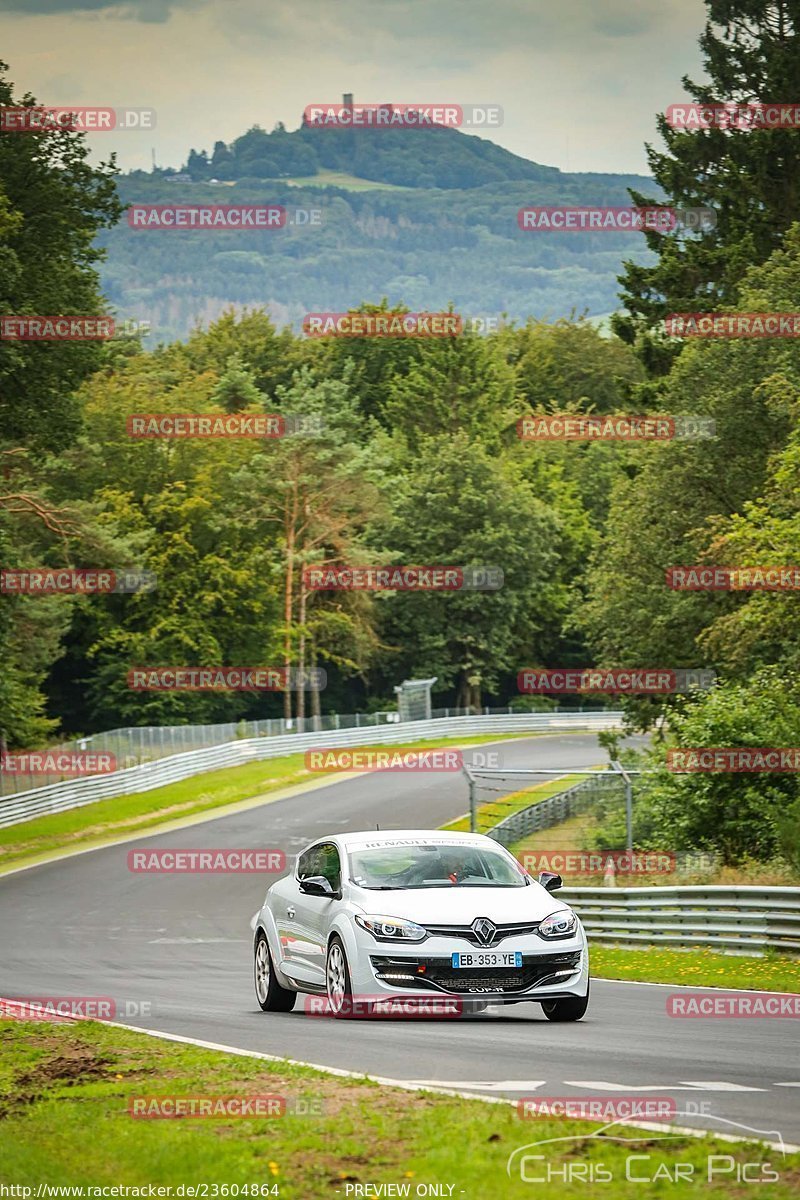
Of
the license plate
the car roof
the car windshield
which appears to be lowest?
the license plate

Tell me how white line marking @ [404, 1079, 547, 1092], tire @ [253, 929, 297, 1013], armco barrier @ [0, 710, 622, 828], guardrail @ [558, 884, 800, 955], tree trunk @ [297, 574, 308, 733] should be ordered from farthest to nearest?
tree trunk @ [297, 574, 308, 733] → armco barrier @ [0, 710, 622, 828] → guardrail @ [558, 884, 800, 955] → tire @ [253, 929, 297, 1013] → white line marking @ [404, 1079, 547, 1092]

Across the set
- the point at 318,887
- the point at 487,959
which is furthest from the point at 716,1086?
the point at 318,887

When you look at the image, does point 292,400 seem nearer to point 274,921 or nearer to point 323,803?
point 323,803

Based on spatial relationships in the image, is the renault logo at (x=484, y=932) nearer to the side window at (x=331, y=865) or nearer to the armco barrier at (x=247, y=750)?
the side window at (x=331, y=865)

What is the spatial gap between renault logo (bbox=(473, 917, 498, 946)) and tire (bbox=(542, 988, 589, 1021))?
771 mm

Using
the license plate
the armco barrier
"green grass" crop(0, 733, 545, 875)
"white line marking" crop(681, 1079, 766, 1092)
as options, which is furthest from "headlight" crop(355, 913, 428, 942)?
the armco barrier

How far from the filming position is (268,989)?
620 inches

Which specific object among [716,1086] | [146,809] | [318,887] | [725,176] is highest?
[725,176]

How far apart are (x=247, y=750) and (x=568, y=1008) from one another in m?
57.2

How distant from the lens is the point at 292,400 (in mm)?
90875

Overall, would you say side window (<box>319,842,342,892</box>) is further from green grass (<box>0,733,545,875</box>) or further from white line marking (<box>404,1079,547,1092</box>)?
green grass (<box>0,733,545,875</box>)

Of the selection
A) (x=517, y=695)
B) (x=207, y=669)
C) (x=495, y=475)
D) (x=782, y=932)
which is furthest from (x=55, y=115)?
(x=517, y=695)

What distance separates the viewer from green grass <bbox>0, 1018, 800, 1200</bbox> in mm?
7301

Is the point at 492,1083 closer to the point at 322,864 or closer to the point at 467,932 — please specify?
the point at 467,932
